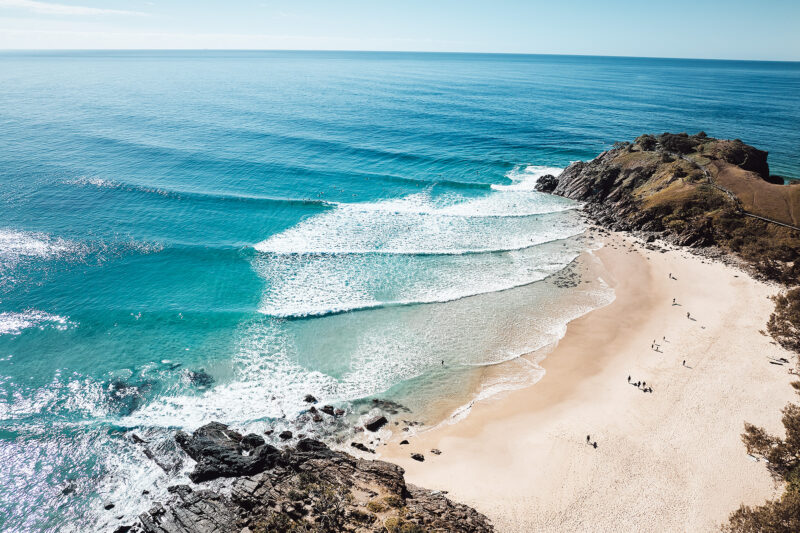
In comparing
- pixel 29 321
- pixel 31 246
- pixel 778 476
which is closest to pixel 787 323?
pixel 778 476

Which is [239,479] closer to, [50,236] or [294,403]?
[294,403]

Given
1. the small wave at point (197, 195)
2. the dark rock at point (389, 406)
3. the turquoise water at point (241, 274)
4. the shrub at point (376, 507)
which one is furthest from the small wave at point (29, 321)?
the shrub at point (376, 507)

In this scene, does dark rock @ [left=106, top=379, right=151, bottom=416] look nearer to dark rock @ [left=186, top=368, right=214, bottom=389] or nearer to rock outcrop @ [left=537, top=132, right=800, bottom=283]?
dark rock @ [left=186, top=368, right=214, bottom=389]

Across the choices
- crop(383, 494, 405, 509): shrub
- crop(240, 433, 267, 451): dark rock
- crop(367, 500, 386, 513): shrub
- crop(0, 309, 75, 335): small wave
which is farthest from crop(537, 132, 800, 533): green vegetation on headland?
crop(0, 309, 75, 335): small wave

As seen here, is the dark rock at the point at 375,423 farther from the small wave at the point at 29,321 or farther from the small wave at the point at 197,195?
→ the small wave at the point at 197,195

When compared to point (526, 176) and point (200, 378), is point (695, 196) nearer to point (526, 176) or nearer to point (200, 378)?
point (526, 176)

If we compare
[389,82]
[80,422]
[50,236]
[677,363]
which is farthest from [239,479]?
[389,82]
